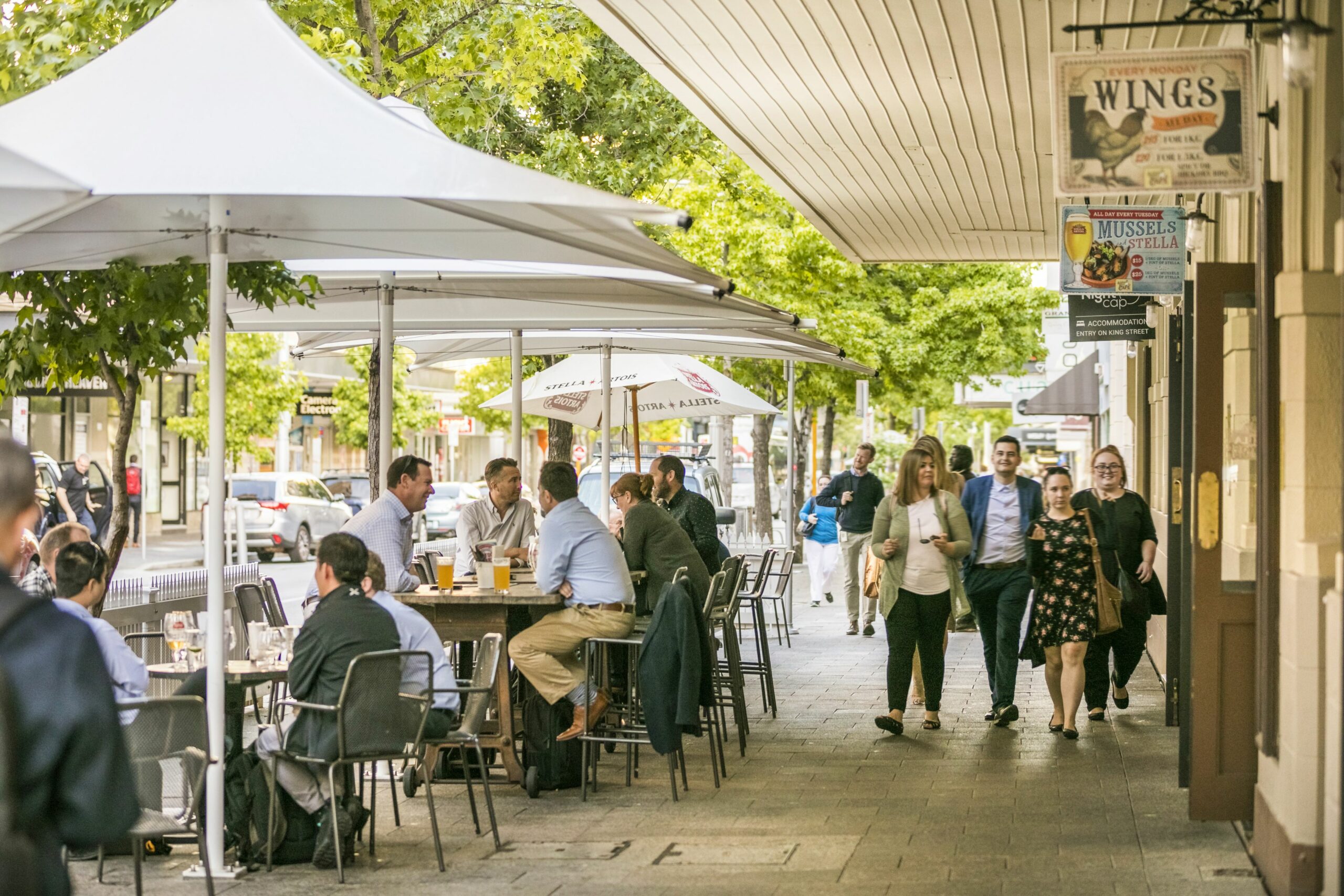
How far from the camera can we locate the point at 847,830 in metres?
7.46

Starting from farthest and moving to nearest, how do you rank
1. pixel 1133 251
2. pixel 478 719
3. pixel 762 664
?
pixel 762 664 → pixel 1133 251 → pixel 478 719

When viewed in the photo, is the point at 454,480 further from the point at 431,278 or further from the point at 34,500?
the point at 34,500

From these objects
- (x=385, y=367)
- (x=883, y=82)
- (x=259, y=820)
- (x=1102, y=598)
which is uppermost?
(x=883, y=82)

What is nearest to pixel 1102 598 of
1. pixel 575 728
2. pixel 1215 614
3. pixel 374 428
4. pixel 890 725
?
pixel 890 725

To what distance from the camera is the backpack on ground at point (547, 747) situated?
844cm

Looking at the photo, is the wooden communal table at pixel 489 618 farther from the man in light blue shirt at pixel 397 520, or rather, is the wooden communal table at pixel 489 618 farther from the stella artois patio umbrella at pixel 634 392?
the stella artois patio umbrella at pixel 634 392

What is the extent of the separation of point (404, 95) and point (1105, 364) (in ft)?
46.2

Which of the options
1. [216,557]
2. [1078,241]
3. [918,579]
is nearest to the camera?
[216,557]

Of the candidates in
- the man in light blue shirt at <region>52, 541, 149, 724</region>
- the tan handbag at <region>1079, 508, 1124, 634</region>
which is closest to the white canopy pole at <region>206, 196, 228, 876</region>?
the man in light blue shirt at <region>52, 541, 149, 724</region>

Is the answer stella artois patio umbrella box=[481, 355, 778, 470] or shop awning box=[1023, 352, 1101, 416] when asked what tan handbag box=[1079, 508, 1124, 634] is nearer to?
stella artois patio umbrella box=[481, 355, 778, 470]

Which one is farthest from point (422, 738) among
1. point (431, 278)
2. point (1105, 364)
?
point (1105, 364)

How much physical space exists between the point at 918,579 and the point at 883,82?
3.10m

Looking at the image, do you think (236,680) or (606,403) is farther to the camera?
(606,403)

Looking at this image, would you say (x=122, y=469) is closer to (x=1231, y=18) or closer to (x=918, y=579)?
(x=918, y=579)
